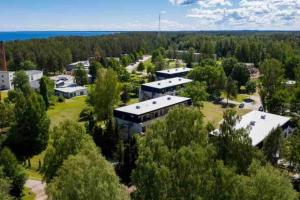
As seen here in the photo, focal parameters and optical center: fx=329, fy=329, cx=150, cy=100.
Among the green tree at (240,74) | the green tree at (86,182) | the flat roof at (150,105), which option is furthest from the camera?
the green tree at (240,74)

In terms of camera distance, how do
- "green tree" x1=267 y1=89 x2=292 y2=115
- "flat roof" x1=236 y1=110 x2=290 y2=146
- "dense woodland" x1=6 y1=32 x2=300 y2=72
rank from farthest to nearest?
"dense woodland" x1=6 y1=32 x2=300 y2=72 → "green tree" x1=267 y1=89 x2=292 y2=115 → "flat roof" x1=236 y1=110 x2=290 y2=146

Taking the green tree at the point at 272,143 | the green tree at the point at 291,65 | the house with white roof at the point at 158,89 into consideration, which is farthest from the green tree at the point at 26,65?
the green tree at the point at 272,143

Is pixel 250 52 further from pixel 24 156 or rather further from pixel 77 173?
pixel 77 173

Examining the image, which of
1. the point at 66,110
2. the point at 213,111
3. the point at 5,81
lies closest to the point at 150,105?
the point at 213,111

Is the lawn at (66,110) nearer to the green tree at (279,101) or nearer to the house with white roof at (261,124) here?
the house with white roof at (261,124)

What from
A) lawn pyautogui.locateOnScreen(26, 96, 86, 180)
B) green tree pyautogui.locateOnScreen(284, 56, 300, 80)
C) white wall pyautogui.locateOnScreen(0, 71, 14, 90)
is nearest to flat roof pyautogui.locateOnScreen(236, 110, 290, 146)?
lawn pyautogui.locateOnScreen(26, 96, 86, 180)

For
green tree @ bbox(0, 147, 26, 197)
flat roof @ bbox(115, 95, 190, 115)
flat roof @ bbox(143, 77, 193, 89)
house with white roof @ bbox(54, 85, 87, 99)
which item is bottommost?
house with white roof @ bbox(54, 85, 87, 99)

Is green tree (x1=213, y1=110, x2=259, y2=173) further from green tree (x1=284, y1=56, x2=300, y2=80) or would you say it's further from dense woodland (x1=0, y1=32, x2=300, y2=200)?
green tree (x1=284, y1=56, x2=300, y2=80)
